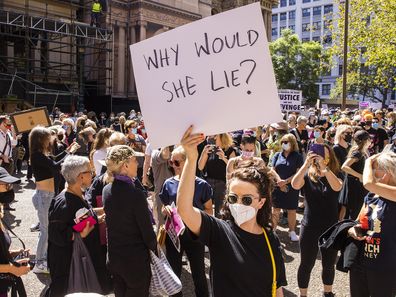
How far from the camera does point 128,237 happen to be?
355cm

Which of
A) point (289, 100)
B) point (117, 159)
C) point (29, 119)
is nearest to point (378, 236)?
point (117, 159)

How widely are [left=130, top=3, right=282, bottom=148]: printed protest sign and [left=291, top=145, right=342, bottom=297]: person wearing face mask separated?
2315 mm

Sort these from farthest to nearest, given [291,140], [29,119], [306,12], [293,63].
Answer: [306,12] < [293,63] < [29,119] < [291,140]

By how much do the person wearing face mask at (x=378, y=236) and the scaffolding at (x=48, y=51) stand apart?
19.4 metres

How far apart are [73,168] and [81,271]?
0.92m

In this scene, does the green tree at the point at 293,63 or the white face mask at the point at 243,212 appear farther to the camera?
the green tree at the point at 293,63

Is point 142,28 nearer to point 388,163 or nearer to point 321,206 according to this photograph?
point 321,206

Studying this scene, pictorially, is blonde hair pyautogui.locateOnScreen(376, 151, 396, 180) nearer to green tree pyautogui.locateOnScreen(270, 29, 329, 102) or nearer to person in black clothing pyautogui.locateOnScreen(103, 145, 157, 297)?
person in black clothing pyautogui.locateOnScreen(103, 145, 157, 297)

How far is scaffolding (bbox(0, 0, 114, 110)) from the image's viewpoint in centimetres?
2091

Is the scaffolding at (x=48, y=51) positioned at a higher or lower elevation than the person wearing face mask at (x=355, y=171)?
higher

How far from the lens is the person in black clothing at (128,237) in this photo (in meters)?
3.53

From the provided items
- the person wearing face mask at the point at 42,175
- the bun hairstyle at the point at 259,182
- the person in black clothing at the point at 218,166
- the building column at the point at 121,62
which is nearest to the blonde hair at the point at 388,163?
the bun hairstyle at the point at 259,182

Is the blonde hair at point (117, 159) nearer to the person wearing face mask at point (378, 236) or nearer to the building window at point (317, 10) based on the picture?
the person wearing face mask at point (378, 236)

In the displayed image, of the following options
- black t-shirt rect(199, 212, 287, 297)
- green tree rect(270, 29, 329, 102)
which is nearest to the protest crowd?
black t-shirt rect(199, 212, 287, 297)
